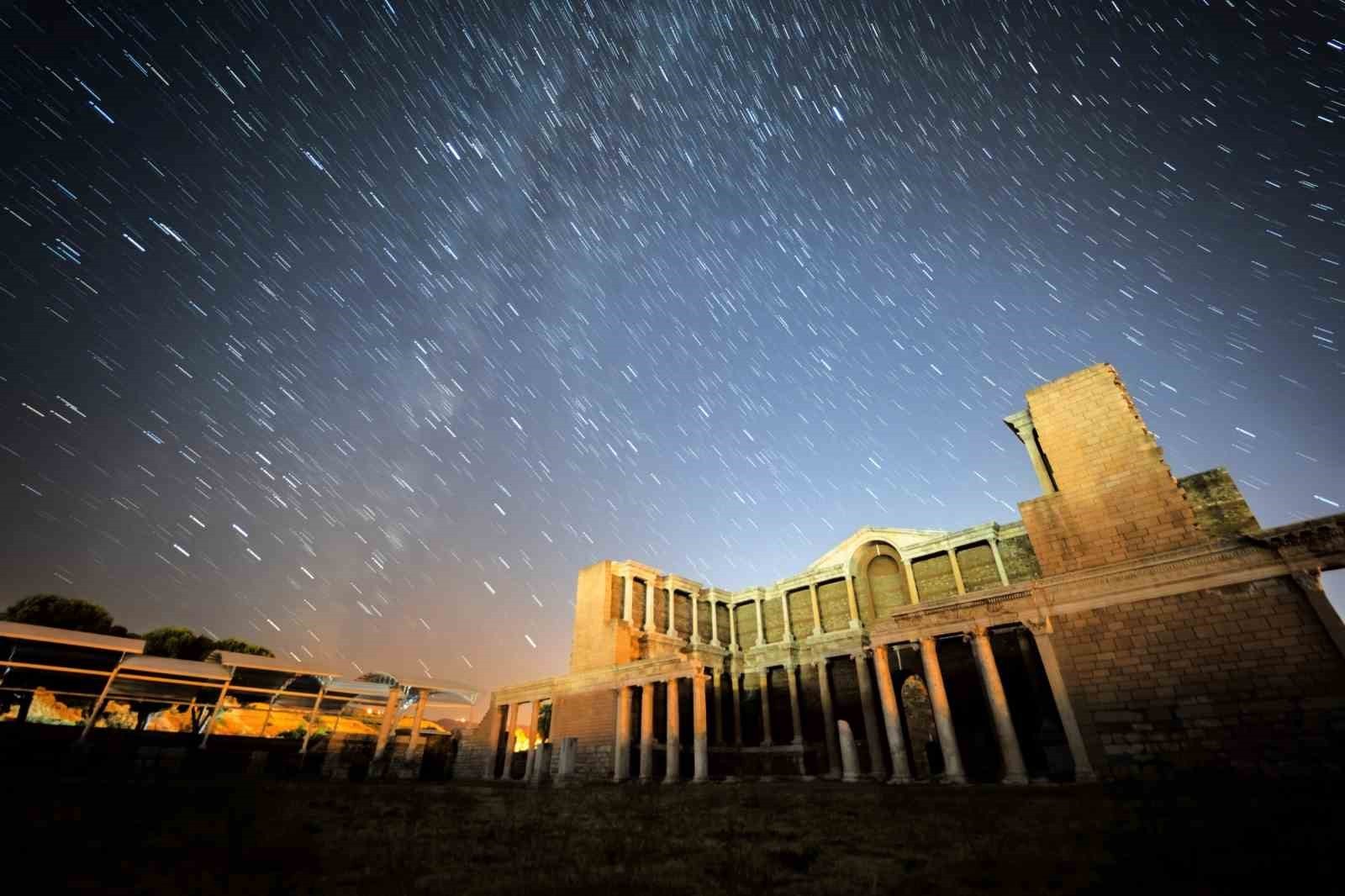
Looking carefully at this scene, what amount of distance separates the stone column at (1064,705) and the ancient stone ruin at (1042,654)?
55 millimetres

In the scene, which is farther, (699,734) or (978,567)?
(978,567)

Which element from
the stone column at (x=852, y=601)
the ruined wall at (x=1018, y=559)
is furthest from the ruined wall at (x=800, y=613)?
the ruined wall at (x=1018, y=559)

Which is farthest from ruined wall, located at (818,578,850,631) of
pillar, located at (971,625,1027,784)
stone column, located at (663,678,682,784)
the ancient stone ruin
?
pillar, located at (971,625,1027,784)

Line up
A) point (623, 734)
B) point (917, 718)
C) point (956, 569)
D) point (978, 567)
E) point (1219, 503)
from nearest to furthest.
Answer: point (1219, 503), point (623, 734), point (917, 718), point (978, 567), point (956, 569)

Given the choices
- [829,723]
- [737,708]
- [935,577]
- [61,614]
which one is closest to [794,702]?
[829,723]

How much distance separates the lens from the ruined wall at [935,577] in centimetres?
2831


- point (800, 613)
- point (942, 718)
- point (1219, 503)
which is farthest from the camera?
point (800, 613)

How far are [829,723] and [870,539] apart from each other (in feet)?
36.3

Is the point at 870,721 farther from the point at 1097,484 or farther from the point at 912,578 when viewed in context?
the point at 1097,484

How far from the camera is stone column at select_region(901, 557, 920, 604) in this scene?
29.0 m

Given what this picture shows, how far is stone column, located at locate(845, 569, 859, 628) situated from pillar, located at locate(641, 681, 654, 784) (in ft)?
41.0

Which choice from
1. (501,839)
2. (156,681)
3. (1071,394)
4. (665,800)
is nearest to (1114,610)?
(1071,394)

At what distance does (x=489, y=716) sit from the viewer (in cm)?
3000

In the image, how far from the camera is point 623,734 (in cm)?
2302
